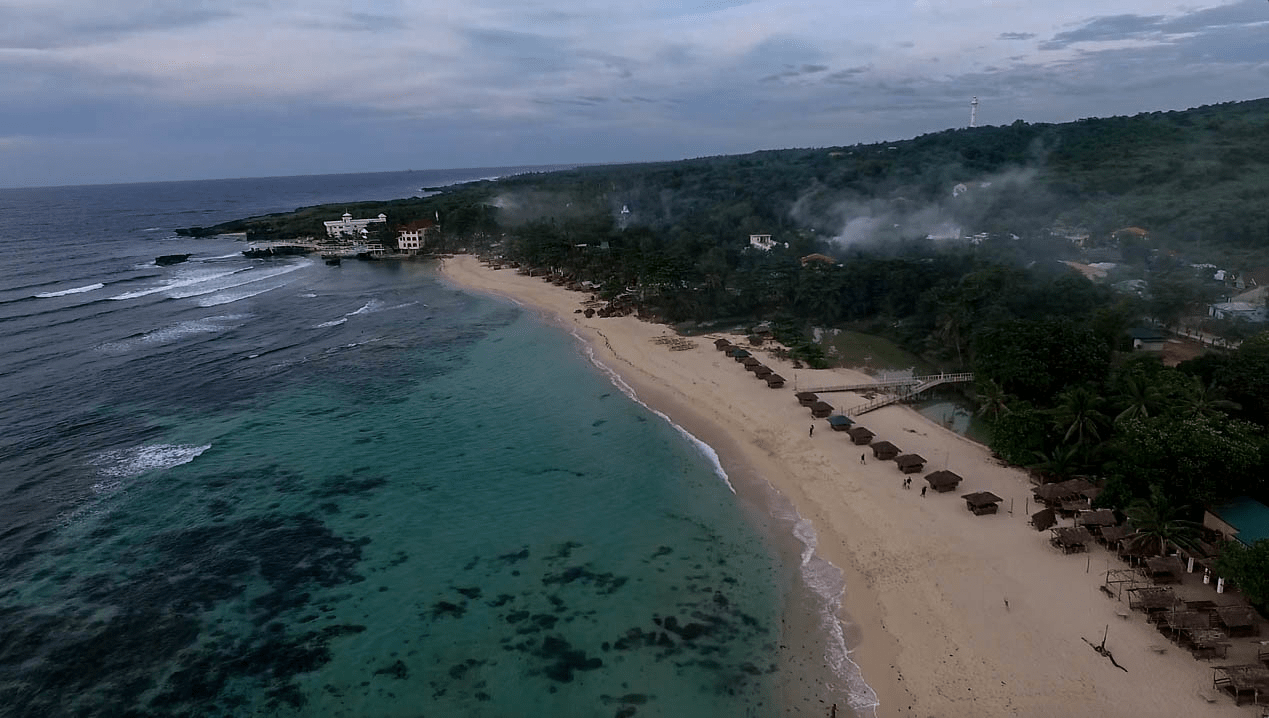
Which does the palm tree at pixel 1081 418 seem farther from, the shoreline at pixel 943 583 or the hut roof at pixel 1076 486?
the shoreline at pixel 943 583

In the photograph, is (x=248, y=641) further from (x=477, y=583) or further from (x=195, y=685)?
(x=477, y=583)

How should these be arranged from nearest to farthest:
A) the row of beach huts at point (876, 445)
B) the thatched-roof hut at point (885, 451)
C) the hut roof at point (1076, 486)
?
the hut roof at point (1076, 486) < the row of beach huts at point (876, 445) < the thatched-roof hut at point (885, 451)

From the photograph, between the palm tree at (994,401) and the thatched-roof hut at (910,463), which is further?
the palm tree at (994,401)

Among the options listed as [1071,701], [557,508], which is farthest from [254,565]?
[1071,701]

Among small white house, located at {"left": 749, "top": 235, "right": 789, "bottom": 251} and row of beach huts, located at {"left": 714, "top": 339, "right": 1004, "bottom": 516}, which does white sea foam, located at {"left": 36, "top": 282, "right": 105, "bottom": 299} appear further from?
small white house, located at {"left": 749, "top": 235, "right": 789, "bottom": 251}

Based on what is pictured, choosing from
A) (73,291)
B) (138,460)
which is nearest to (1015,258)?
(138,460)

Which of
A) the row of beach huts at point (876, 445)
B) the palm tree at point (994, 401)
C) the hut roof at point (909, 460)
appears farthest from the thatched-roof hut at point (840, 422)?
the palm tree at point (994, 401)
